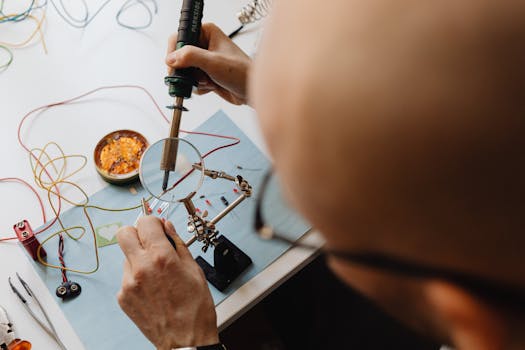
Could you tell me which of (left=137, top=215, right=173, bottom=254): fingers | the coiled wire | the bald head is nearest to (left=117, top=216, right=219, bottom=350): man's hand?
(left=137, top=215, right=173, bottom=254): fingers

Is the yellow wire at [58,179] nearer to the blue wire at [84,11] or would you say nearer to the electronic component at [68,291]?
the electronic component at [68,291]

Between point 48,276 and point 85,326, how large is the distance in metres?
0.17

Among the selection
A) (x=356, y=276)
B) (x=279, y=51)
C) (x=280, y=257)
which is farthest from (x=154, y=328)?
(x=279, y=51)

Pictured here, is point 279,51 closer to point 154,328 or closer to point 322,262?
point 154,328

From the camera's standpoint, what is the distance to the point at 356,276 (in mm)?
477

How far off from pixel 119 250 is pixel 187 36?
1.86ft

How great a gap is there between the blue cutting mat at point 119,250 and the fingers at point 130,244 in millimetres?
130

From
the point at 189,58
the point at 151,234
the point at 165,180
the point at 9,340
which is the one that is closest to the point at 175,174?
the point at 165,180

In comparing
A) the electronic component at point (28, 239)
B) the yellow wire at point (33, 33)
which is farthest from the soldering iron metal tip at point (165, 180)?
the yellow wire at point (33, 33)

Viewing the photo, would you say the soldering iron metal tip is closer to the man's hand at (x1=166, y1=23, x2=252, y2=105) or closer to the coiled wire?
the man's hand at (x1=166, y1=23, x2=252, y2=105)

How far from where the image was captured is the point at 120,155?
3.78 ft

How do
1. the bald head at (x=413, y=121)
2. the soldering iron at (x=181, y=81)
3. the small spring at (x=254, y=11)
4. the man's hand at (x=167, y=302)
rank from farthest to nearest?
the small spring at (x=254, y=11), the soldering iron at (x=181, y=81), the man's hand at (x=167, y=302), the bald head at (x=413, y=121)

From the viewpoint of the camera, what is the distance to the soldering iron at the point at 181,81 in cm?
97

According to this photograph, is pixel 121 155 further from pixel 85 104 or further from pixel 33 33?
pixel 33 33
